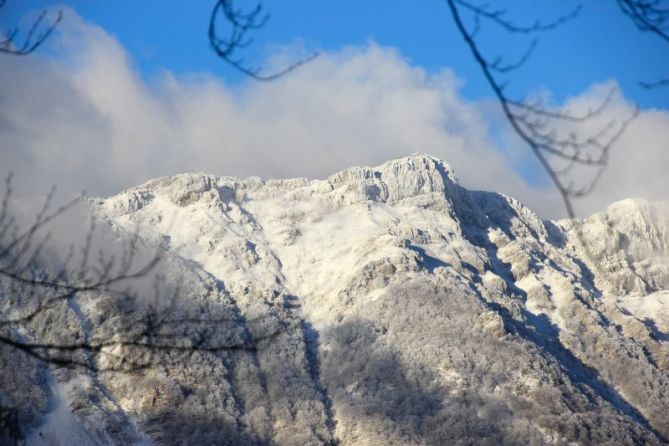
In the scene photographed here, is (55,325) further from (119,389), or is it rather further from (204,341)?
(204,341)

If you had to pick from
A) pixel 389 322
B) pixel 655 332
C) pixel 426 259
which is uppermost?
pixel 426 259

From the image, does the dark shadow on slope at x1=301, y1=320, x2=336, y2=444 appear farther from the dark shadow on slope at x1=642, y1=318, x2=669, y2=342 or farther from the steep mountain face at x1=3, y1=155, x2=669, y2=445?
the dark shadow on slope at x1=642, y1=318, x2=669, y2=342

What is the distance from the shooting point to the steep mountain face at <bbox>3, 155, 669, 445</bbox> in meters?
87.9

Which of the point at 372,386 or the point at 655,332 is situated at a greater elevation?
the point at 655,332

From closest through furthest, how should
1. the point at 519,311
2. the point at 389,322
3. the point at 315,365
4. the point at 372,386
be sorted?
the point at 372,386 → the point at 315,365 → the point at 389,322 → the point at 519,311

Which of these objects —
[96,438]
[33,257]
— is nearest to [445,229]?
[96,438]

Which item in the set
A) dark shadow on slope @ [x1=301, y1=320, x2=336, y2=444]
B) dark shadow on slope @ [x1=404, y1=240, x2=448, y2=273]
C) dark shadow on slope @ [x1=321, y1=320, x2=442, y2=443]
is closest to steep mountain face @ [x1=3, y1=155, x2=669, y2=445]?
dark shadow on slope @ [x1=321, y1=320, x2=442, y2=443]

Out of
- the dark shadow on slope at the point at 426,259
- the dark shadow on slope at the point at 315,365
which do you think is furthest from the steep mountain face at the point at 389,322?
the dark shadow on slope at the point at 426,259

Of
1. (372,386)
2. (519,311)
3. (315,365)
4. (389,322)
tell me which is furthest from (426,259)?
(372,386)

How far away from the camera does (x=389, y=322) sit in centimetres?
10512

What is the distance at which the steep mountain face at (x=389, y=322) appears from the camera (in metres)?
87.9

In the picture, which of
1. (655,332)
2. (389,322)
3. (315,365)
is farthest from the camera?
(655,332)

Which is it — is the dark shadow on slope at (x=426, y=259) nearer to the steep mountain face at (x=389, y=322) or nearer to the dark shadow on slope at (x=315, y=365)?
the steep mountain face at (x=389, y=322)

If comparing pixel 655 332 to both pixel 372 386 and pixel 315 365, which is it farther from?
pixel 315 365
